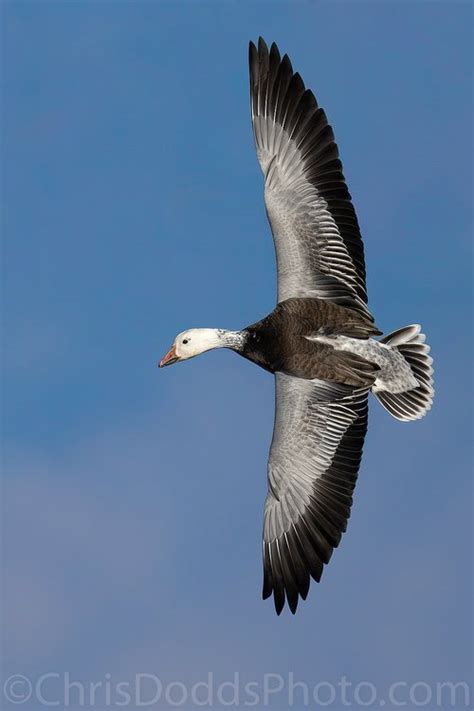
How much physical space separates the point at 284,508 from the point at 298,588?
0.73 meters

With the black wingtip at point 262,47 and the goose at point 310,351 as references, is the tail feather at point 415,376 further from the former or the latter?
the black wingtip at point 262,47

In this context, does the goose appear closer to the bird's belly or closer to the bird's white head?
the bird's belly

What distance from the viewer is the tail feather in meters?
9.97

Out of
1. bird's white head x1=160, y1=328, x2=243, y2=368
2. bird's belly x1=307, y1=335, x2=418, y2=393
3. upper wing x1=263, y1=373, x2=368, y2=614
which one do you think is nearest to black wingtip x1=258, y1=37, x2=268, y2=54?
bird's white head x1=160, y1=328, x2=243, y2=368

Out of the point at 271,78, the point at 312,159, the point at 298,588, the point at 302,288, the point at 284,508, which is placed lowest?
the point at 298,588

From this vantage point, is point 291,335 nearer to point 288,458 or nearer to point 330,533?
point 288,458

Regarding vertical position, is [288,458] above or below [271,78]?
below

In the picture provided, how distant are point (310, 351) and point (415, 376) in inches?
56.2

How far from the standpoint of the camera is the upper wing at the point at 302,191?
30.6 feet

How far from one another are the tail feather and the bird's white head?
149 centimetres

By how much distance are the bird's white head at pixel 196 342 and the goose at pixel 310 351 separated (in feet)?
0.70

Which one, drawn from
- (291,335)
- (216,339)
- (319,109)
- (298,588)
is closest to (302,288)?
(291,335)

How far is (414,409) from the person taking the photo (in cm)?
1001

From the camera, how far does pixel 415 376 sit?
10.0m
